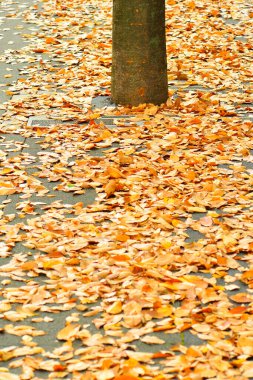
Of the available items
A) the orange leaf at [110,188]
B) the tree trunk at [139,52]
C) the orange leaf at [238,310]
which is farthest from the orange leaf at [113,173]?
the orange leaf at [238,310]

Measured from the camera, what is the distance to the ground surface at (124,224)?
385 centimetres

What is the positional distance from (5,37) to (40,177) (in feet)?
17.5

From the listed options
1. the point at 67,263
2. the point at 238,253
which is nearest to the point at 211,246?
the point at 238,253

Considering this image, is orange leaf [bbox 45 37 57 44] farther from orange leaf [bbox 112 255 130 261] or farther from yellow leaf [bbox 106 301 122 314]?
yellow leaf [bbox 106 301 122 314]

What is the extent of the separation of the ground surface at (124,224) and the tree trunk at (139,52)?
0.55ft

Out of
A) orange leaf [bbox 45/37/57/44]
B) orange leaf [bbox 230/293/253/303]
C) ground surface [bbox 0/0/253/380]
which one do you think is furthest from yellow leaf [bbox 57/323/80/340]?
orange leaf [bbox 45/37/57/44]

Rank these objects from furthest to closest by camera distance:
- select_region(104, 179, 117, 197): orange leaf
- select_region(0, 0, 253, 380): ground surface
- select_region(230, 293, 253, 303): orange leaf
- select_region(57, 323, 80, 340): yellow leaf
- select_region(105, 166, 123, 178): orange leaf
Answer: select_region(105, 166, 123, 178): orange leaf → select_region(104, 179, 117, 197): orange leaf → select_region(230, 293, 253, 303): orange leaf → select_region(57, 323, 80, 340): yellow leaf → select_region(0, 0, 253, 380): ground surface

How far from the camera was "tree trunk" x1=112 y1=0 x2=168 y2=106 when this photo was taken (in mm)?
7320

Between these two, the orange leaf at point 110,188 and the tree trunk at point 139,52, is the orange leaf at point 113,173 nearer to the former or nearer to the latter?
the orange leaf at point 110,188

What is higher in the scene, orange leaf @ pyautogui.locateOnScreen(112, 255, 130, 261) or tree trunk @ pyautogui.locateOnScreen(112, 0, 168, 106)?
tree trunk @ pyautogui.locateOnScreen(112, 0, 168, 106)

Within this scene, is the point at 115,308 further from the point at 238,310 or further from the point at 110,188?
the point at 110,188

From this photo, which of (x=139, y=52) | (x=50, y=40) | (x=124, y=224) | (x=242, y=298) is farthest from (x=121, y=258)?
(x=50, y=40)

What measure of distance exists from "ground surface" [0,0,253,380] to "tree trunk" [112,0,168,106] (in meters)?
0.17

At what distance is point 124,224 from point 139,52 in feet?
8.81
